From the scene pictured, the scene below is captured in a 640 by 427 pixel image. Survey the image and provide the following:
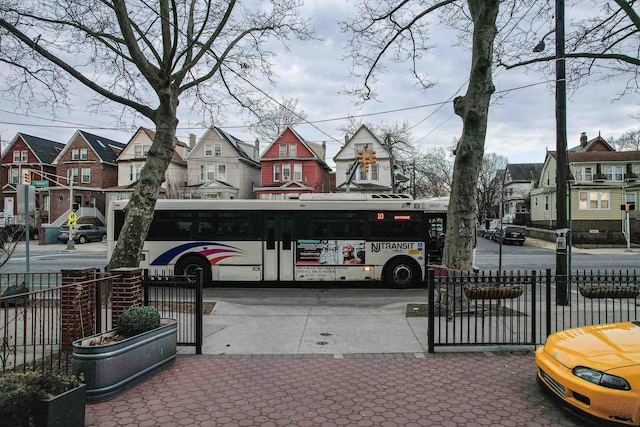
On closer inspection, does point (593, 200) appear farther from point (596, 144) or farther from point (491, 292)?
point (491, 292)

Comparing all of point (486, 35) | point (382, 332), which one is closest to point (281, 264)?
point (382, 332)

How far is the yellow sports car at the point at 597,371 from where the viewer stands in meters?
4.08

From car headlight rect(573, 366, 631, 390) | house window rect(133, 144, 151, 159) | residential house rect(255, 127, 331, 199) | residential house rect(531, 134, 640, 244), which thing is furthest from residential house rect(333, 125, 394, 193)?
car headlight rect(573, 366, 631, 390)

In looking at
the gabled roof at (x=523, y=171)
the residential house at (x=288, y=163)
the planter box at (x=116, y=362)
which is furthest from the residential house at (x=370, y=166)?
the gabled roof at (x=523, y=171)

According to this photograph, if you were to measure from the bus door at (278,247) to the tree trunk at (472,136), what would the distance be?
5.45 meters

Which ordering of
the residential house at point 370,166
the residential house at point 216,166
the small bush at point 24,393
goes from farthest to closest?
1. the residential house at point 216,166
2. the residential house at point 370,166
3. the small bush at point 24,393

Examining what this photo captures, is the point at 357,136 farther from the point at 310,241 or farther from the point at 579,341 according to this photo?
the point at 579,341

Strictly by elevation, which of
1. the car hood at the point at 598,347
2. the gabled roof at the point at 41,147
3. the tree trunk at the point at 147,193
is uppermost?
the gabled roof at the point at 41,147

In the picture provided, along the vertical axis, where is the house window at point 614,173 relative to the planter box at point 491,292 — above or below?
above

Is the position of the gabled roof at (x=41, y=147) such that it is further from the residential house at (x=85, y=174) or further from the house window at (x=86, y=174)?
the house window at (x=86, y=174)

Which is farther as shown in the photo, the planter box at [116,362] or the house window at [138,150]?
the house window at [138,150]

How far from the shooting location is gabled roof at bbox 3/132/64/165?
5138 cm

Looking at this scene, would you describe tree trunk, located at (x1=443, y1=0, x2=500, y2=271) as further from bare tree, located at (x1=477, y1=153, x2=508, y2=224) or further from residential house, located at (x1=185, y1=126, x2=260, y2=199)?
bare tree, located at (x1=477, y1=153, x2=508, y2=224)

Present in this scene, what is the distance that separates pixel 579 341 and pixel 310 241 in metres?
9.42
